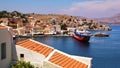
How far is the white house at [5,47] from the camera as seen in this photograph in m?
11.4

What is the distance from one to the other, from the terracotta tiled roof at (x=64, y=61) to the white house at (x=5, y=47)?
1.73 m

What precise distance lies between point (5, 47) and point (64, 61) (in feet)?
9.76

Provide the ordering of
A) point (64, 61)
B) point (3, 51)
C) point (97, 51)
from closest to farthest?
point (3, 51), point (64, 61), point (97, 51)

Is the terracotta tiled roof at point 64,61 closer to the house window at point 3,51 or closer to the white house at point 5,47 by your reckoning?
the white house at point 5,47

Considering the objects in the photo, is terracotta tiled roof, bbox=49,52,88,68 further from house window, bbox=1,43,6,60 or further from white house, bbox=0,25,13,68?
house window, bbox=1,43,6,60

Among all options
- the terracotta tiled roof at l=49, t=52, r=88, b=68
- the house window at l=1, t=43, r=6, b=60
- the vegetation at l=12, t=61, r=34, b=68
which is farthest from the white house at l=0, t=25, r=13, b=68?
the terracotta tiled roof at l=49, t=52, r=88, b=68

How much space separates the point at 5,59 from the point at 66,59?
3.30 m

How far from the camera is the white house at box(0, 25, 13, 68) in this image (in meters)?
11.4

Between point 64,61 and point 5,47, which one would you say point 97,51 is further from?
point 5,47

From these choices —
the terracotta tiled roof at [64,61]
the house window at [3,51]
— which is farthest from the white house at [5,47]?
the terracotta tiled roof at [64,61]

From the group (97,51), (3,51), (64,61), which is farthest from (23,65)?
(97,51)

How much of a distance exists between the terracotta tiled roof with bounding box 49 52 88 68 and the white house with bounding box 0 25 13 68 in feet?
5.67

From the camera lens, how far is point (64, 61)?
44.1ft

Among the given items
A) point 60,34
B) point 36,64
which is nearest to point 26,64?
point 36,64
